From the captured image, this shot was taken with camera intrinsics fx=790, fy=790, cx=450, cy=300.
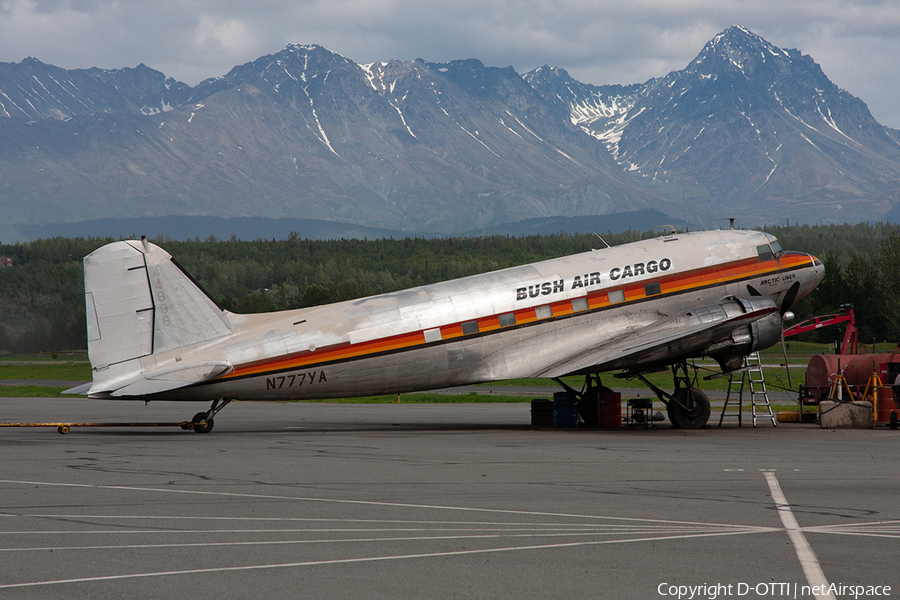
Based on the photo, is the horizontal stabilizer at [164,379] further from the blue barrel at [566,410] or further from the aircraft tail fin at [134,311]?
the blue barrel at [566,410]

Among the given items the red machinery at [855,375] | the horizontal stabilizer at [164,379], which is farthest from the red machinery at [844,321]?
the horizontal stabilizer at [164,379]

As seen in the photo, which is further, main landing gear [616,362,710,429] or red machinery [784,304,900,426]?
red machinery [784,304,900,426]

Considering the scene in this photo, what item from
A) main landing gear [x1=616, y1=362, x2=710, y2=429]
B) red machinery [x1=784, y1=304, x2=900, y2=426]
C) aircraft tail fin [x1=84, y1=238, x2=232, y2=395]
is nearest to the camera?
aircraft tail fin [x1=84, y1=238, x2=232, y2=395]

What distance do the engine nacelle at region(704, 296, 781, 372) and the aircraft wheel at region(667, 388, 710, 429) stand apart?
1.60 meters

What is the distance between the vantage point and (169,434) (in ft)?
72.9

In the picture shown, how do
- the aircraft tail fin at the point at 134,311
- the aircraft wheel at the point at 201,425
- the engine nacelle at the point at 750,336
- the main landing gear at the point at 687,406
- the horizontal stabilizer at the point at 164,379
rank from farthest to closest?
the main landing gear at the point at 687,406 → the engine nacelle at the point at 750,336 → the aircraft wheel at the point at 201,425 → the aircraft tail fin at the point at 134,311 → the horizontal stabilizer at the point at 164,379

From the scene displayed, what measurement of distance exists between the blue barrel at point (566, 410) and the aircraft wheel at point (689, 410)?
2944 mm

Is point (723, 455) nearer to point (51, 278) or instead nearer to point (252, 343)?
point (252, 343)

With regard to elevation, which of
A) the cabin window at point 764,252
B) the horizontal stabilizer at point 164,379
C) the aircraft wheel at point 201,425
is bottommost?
the aircraft wheel at point 201,425

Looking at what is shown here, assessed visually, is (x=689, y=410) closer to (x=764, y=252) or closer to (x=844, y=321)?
(x=764, y=252)

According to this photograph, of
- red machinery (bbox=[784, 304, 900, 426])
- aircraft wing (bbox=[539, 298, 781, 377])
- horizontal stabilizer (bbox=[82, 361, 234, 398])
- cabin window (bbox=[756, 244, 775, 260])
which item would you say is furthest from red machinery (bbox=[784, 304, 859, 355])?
horizontal stabilizer (bbox=[82, 361, 234, 398])

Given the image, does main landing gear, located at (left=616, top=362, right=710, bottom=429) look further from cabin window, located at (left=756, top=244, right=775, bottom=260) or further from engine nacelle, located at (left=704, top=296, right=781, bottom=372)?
cabin window, located at (left=756, top=244, right=775, bottom=260)

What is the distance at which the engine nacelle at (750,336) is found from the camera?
23250 millimetres

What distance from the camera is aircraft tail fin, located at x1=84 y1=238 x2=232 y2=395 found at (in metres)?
20.8
